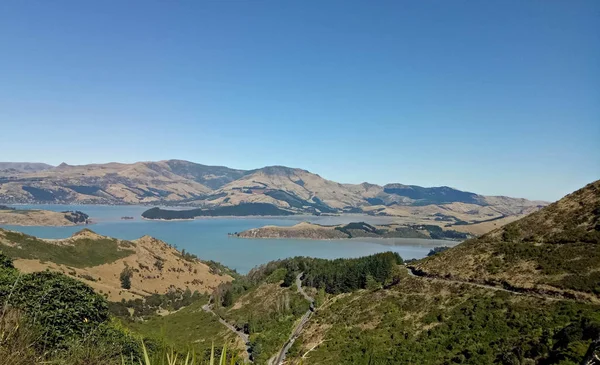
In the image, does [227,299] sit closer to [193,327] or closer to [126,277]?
[193,327]

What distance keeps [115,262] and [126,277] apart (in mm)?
15514

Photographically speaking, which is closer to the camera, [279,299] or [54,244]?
[279,299]

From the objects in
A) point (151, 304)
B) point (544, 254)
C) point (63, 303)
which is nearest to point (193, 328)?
point (151, 304)

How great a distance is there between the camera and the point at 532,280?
42812 millimetres

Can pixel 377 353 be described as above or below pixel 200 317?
above

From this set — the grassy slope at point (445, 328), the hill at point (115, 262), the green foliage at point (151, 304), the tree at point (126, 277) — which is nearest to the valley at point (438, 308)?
the grassy slope at point (445, 328)

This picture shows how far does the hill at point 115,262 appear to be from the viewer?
366 feet

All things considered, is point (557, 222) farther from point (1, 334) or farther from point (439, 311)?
point (1, 334)

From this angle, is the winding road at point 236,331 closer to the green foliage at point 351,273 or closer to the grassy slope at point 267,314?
the grassy slope at point 267,314

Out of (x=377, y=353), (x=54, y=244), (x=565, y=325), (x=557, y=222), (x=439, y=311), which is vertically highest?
(x=557, y=222)

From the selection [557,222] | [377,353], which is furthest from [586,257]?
[377,353]

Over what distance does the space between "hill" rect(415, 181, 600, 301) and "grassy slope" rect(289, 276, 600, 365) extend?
3220mm

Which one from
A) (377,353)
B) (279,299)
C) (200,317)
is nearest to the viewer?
(377,353)

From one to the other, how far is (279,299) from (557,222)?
53.2m
